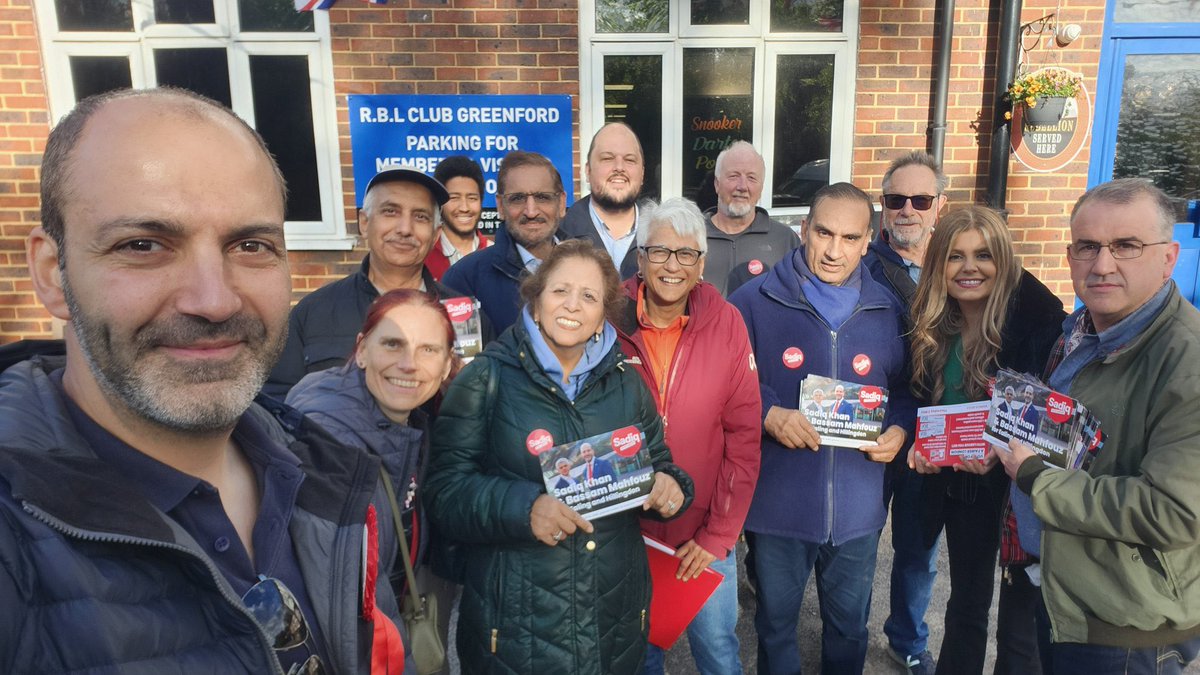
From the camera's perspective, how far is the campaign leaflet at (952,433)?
2484mm

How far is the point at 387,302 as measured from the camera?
Answer: 221 cm

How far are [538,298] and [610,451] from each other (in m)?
0.58

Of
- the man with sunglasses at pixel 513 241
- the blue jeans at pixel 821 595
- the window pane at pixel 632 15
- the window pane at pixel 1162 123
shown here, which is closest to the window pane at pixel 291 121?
the window pane at pixel 632 15

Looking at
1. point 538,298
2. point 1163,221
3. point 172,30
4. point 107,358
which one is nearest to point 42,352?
point 107,358

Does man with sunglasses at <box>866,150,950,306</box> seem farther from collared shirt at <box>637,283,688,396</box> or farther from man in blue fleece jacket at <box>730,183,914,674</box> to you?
collared shirt at <box>637,283,688,396</box>

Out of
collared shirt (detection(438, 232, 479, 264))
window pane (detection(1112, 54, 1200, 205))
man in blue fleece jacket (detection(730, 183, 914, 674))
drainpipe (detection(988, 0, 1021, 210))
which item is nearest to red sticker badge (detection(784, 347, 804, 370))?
man in blue fleece jacket (detection(730, 183, 914, 674))

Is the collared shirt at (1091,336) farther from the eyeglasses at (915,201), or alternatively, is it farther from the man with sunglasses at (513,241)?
the man with sunglasses at (513,241)

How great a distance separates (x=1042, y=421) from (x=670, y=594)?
4.67 ft

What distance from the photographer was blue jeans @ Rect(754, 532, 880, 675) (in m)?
2.76

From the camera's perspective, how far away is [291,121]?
5566 millimetres

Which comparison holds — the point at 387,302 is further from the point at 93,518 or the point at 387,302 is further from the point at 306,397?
the point at 93,518

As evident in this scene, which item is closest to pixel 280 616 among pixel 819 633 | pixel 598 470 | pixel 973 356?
pixel 598 470

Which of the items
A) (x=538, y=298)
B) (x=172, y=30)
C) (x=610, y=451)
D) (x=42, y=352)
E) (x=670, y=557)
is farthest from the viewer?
(x=172, y=30)

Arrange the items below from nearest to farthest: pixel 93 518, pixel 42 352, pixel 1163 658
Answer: pixel 93 518
pixel 42 352
pixel 1163 658
